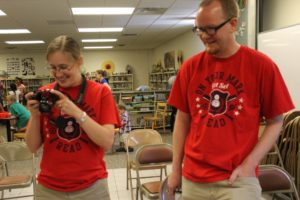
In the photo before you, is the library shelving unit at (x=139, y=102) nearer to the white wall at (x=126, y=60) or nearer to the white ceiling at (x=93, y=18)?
the white ceiling at (x=93, y=18)

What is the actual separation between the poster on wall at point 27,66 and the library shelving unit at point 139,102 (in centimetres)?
824

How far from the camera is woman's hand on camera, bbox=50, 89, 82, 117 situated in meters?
1.37

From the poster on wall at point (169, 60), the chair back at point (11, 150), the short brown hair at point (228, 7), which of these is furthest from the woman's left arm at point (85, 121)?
the poster on wall at point (169, 60)

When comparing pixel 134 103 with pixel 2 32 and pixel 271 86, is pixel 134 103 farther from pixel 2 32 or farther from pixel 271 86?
pixel 271 86

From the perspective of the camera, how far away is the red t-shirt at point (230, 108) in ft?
4.32

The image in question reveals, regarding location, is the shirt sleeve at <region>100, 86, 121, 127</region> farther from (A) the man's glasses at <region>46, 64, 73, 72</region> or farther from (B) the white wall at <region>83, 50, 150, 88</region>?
(B) the white wall at <region>83, 50, 150, 88</region>

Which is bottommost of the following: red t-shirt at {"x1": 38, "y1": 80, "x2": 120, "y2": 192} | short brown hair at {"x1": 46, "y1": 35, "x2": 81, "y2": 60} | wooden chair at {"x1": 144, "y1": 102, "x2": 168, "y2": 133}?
wooden chair at {"x1": 144, "y1": 102, "x2": 168, "y2": 133}

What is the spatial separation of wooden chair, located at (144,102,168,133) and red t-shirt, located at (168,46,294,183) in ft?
23.3

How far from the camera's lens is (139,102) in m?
8.91

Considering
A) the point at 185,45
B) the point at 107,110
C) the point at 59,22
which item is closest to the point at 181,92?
the point at 107,110

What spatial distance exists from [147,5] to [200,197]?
5559 millimetres

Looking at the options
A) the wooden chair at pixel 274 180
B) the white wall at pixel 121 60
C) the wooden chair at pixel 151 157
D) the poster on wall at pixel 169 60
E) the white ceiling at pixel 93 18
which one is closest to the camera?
the wooden chair at pixel 274 180

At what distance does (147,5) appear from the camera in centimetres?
646

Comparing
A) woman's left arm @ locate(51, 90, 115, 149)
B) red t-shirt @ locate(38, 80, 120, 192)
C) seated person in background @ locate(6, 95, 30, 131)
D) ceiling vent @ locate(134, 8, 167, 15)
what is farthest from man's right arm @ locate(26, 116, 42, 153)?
ceiling vent @ locate(134, 8, 167, 15)
